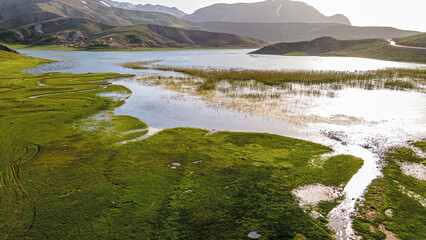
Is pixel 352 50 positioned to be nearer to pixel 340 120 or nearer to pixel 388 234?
pixel 340 120

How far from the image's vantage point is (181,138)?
21641 millimetres

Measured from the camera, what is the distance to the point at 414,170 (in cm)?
1576

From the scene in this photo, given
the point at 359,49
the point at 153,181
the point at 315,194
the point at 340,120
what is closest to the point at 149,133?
the point at 153,181

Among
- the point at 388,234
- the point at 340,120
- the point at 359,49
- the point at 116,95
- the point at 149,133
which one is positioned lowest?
the point at 388,234

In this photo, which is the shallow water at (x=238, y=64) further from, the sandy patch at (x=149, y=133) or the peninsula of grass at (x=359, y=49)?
the sandy patch at (x=149, y=133)

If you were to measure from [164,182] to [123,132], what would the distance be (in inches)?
424

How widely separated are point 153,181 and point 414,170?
17344 mm

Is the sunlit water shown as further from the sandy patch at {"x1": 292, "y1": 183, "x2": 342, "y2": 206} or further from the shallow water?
the shallow water

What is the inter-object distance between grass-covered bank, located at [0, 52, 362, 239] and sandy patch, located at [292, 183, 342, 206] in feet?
1.40

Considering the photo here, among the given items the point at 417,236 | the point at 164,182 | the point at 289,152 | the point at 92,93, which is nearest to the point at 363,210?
the point at 417,236

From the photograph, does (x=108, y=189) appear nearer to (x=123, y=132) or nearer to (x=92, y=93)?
(x=123, y=132)

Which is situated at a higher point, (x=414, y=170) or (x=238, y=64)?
(x=238, y=64)

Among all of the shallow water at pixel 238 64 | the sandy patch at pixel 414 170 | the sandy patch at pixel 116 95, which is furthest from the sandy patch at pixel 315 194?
the shallow water at pixel 238 64

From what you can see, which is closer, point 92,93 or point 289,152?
point 289,152
